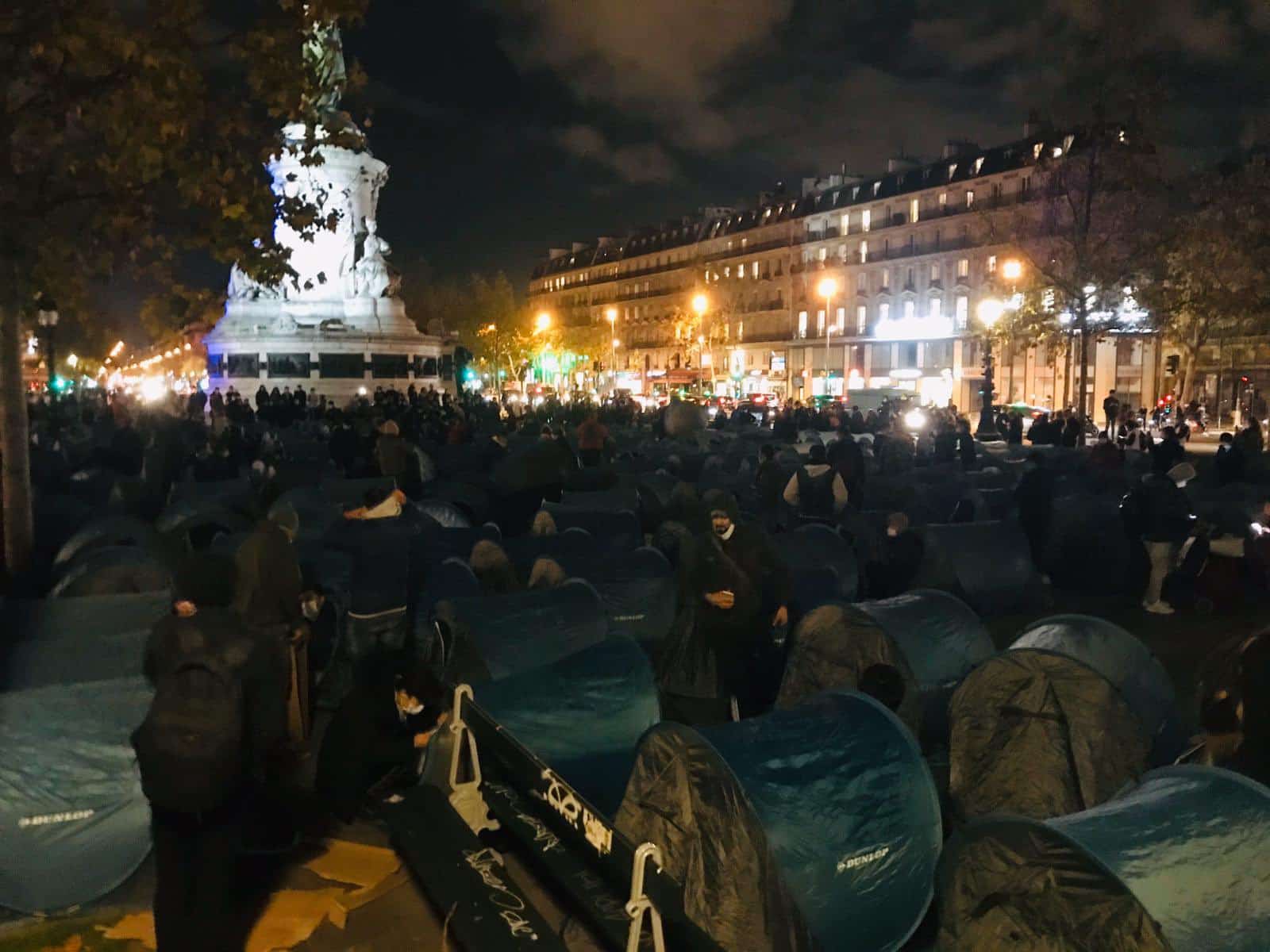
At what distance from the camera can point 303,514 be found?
1228 centimetres

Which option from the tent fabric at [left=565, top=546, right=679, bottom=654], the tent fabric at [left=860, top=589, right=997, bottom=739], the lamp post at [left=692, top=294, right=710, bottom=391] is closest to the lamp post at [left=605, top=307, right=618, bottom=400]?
the lamp post at [left=692, top=294, right=710, bottom=391]

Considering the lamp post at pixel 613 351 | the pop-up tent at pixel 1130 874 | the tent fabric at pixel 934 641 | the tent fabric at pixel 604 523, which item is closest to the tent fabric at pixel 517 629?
the tent fabric at pixel 934 641

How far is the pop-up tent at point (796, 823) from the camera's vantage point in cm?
454

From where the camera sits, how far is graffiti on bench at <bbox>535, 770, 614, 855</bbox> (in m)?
4.53

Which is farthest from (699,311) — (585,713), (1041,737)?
(1041,737)

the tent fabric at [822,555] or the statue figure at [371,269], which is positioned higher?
the statue figure at [371,269]

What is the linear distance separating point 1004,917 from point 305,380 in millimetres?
38129

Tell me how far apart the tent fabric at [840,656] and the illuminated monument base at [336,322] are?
3403 centimetres

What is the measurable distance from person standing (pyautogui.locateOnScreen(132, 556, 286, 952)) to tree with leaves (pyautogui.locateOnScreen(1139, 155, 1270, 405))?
24.7 meters

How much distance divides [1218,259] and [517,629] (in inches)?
1221

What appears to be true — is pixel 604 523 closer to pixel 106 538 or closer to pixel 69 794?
pixel 106 538

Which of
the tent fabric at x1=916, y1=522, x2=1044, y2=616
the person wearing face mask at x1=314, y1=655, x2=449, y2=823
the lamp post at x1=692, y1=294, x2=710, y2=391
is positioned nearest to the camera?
the person wearing face mask at x1=314, y1=655, x2=449, y2=823

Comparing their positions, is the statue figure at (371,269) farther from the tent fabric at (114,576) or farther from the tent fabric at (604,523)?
the tent fabric at (114,576)

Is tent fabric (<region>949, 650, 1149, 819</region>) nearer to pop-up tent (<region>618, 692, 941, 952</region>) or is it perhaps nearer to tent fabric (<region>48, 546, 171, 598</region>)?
pop-up tent (<region>618, 692, 941, 952</region>)
